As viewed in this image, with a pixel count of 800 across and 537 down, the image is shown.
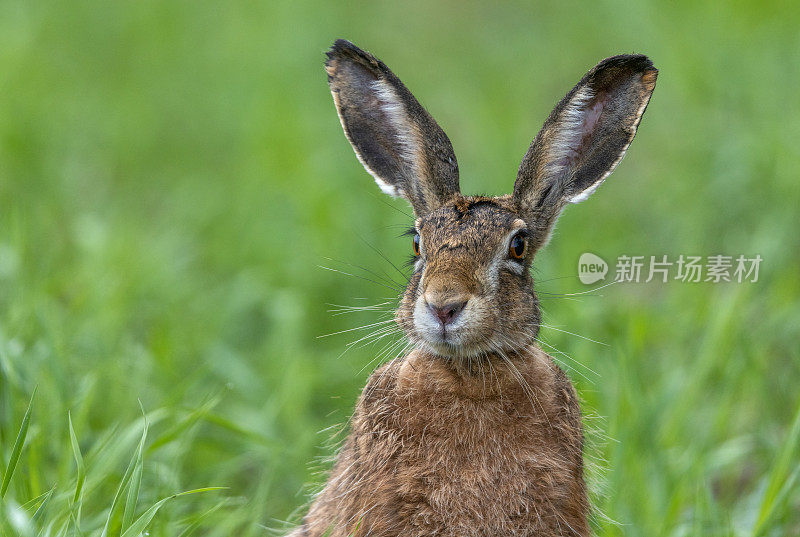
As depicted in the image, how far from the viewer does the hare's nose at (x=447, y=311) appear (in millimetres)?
3467

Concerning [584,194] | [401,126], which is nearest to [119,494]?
[401,126]

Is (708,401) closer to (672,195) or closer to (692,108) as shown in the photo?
(672,195)

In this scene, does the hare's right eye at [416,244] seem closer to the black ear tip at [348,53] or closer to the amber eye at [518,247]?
the amber eye at [518,247]

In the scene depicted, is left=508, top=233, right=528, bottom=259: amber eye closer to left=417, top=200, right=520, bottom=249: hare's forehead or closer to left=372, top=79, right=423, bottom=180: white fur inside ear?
left=417, top=200, right=520, bottom=249: hare's forehead

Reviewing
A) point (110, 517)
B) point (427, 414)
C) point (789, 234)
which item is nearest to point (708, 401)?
point (789, 234)

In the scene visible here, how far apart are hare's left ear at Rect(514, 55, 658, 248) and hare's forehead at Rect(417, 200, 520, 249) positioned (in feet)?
0.57

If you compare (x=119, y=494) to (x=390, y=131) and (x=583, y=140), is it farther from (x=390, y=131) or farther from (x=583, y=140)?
(x=583, y=140)

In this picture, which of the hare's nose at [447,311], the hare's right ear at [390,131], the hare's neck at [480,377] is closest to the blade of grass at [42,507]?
the hare's neck at [480,377]

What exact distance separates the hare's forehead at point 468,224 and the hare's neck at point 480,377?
0.38m

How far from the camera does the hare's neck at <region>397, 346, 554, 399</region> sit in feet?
12.0

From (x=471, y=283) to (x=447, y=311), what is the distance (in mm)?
154

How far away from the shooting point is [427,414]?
3.67 m

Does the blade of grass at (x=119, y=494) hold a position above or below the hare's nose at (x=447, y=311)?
below

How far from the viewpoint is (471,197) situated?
12.9 feet
